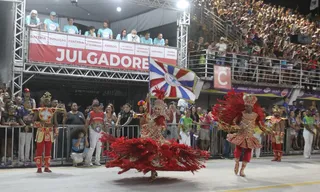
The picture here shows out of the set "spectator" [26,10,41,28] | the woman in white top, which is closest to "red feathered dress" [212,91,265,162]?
the woman in white top

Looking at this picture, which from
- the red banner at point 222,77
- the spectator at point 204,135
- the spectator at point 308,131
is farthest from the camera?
the red banner at point 222,77

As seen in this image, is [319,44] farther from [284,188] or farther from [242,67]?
[284,188]

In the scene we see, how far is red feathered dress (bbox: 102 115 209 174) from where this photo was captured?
814cm

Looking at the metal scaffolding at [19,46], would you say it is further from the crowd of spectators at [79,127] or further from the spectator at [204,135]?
the spectator at [204,135]

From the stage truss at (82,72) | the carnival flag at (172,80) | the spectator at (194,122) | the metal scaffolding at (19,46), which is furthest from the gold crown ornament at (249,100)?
the metal scaffolding at (19,46)

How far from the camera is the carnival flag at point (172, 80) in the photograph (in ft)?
37.7

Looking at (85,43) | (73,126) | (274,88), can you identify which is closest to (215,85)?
(274,88)

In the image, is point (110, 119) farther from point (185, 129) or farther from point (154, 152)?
point (154, 152)

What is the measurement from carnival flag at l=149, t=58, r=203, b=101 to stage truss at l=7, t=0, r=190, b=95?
128 inches

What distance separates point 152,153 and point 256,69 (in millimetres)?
12011

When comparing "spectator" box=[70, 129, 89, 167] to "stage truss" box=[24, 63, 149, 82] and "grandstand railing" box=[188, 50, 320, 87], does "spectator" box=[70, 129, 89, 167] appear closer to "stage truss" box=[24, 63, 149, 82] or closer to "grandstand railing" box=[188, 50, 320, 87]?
"stage truss" box=[24, 63, 149, 82]

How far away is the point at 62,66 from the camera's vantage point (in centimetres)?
1419

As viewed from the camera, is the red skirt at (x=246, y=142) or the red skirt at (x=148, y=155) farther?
the red skirt at (x=246, y=142)

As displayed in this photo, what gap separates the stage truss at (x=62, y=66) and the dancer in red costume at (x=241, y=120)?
5.92 meters
